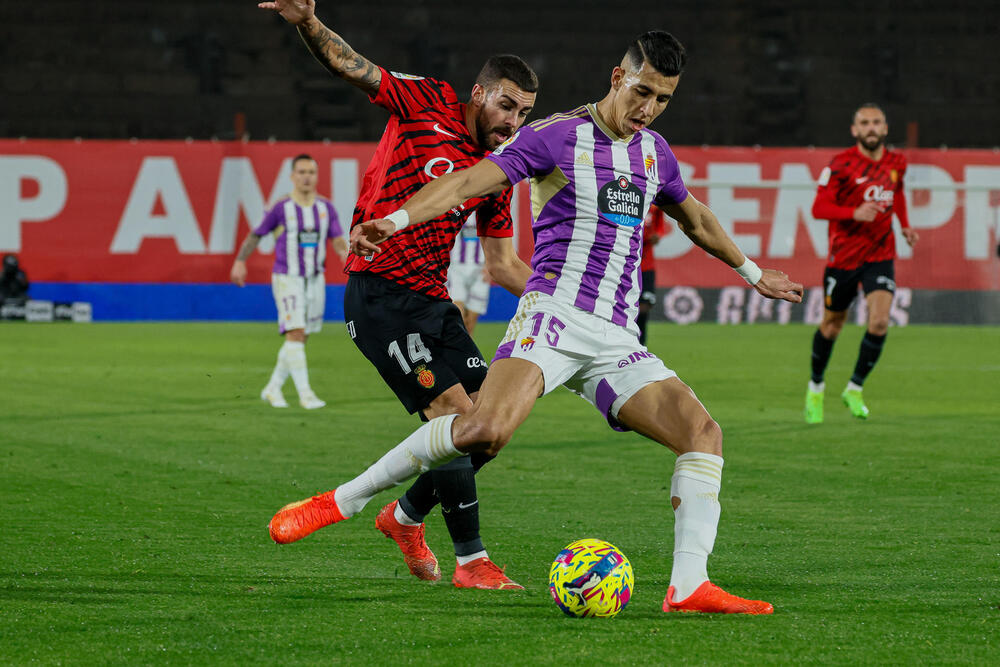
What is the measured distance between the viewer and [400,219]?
4.55 m

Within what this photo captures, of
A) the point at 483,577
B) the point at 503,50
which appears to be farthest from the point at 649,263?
the point at 503,50

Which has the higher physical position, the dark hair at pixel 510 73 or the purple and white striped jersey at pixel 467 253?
the dark hair at pixel 510 73

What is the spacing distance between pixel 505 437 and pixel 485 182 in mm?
860

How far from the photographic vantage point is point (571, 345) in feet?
16.2

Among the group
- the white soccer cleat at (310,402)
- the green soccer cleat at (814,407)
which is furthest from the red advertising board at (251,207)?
the green soccer cleat at (814,407)

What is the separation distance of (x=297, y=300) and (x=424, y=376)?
→ 293 inches

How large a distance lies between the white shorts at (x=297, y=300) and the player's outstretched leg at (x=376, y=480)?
7.32 meters

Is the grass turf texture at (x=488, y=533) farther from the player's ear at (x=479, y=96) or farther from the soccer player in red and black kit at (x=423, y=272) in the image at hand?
the player's ear at (x=479, y=96)

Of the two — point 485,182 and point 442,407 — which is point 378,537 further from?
point 485,182

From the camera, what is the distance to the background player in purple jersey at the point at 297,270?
482 inches

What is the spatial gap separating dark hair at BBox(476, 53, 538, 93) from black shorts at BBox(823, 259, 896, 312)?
6298 mm

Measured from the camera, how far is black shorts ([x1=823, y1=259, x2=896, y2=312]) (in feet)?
36.6

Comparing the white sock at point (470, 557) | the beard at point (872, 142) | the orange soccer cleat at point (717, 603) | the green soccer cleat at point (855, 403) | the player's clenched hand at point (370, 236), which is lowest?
the green soccer cleat at point (855, 403)

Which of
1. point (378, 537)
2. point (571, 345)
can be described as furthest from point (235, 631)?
point (378, 537)
